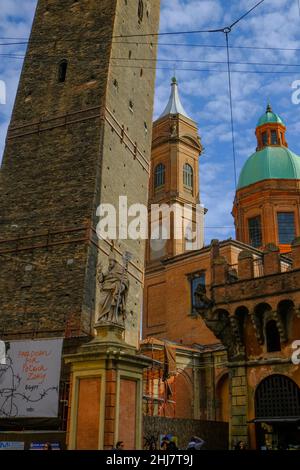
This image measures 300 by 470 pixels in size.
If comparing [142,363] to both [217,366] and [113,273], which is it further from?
[217,366]

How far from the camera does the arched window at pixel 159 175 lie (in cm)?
4234

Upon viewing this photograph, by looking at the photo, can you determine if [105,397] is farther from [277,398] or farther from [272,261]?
[272,261]

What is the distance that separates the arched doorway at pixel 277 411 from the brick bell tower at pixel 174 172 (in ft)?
69.3

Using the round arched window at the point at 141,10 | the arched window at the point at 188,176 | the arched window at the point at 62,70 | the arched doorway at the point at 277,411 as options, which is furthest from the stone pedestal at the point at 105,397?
the arched window at the point at 188,176

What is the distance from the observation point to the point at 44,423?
17.3 meters

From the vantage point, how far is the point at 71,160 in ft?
76.5

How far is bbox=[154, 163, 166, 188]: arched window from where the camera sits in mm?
42344

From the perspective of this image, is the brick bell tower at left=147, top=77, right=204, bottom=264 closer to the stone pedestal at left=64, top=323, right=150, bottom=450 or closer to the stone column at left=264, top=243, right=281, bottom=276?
the stone column at left=264, top=243, right=281, bottom=276

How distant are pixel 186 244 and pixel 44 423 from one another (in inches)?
928

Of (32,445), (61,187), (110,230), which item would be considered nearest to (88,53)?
(61,187)

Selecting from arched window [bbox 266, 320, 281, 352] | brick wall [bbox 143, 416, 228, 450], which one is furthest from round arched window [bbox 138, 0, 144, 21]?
brick wall [bbox 143, 416, 228, 450]

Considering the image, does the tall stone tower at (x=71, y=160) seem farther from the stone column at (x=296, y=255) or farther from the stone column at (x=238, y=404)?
the stone column at (x=296, y=255)

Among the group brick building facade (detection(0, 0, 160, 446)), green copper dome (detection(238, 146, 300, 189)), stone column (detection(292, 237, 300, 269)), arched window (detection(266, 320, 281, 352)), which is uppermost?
green copper dome (detection(238, 146, 300, 189))

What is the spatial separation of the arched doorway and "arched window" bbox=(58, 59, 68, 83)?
16.0m
